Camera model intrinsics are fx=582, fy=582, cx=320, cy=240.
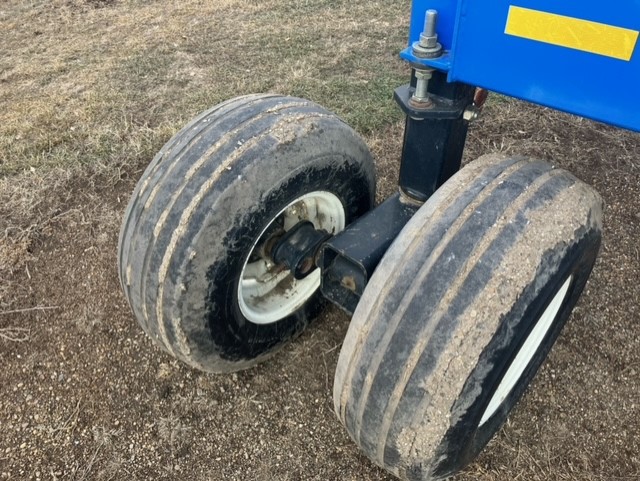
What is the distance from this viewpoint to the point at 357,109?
12.4 feet

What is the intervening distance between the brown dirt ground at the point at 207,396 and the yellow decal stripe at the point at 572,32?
132 centimetres

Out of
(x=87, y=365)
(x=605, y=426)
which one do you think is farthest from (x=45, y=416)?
(x=605, y=426)

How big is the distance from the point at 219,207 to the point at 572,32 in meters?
1.03

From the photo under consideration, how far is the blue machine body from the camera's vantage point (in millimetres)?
1360

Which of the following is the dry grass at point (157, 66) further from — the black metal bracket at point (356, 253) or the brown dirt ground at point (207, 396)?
the black metal bracket at point (356, 253)

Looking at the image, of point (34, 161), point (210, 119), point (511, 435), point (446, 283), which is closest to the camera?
point (446, 283)

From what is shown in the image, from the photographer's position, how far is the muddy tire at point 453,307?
1.36m

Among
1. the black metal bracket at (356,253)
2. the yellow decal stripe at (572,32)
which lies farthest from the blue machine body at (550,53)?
the black metal bracket at (356,253)

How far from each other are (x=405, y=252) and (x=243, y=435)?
1.05m

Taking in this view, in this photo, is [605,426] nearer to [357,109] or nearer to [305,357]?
[305,357]

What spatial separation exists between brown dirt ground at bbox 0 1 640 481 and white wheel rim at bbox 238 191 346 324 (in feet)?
0.83

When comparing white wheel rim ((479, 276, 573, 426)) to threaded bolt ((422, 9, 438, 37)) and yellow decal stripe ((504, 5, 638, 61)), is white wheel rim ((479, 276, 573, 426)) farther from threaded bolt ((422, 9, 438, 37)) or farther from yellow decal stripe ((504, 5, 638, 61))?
threaded bolt ((422, 9, 438, 37))

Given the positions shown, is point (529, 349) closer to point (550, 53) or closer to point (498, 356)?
point (498, 356)

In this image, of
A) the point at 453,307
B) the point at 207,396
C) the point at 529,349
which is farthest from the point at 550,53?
the point at 207,396
